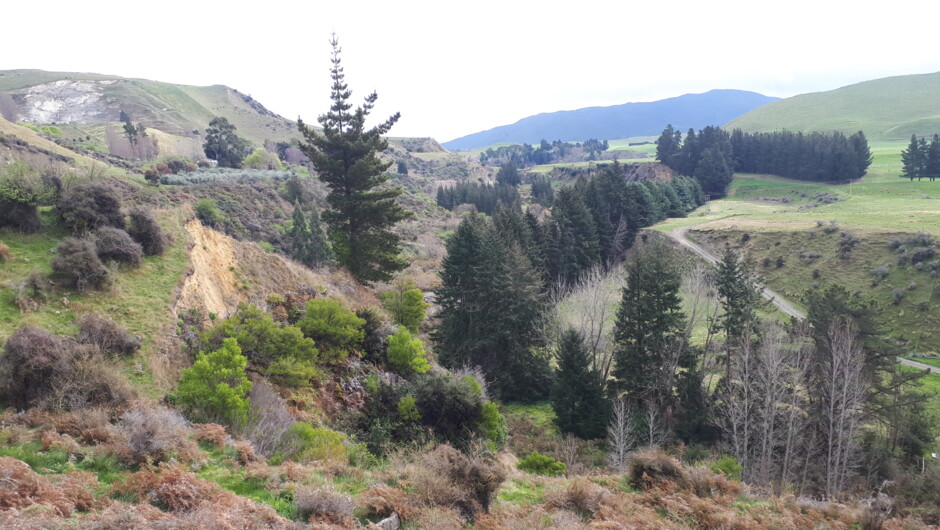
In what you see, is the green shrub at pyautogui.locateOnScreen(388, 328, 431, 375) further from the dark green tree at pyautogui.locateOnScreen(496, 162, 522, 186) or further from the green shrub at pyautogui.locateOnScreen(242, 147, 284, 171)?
the dark green tree at pyautogui.locateOnScreen(496, 162, 522, 186)

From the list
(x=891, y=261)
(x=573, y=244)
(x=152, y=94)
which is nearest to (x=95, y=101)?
(x=152, y=94)

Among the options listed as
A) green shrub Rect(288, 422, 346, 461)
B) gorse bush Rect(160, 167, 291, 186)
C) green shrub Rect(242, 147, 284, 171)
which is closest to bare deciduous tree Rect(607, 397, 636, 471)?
green shrub Rect(288, 422, 346, 461)

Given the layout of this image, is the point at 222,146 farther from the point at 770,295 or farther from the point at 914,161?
the point at 914,161

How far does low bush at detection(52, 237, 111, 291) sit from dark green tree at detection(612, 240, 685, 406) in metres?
23.9

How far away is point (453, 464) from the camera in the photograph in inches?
392

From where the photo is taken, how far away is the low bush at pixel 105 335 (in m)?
11.3

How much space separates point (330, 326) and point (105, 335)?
630 centimetres

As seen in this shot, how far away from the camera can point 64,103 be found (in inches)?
4786

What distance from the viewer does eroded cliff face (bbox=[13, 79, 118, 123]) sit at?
115m

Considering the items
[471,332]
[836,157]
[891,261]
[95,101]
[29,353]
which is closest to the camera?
[29,353]

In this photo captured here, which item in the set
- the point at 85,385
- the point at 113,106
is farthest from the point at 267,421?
the point at 113,106

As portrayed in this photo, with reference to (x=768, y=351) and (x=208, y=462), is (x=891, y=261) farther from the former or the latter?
(x=208, y=462)

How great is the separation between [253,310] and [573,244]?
3857 cm

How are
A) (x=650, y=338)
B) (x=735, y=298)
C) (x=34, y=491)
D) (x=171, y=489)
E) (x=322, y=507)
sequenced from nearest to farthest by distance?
(x=34, y=491)
(x=171, y=489)
(x=322, y=507)
(x=735, y=298)
(x=650, y=338)
